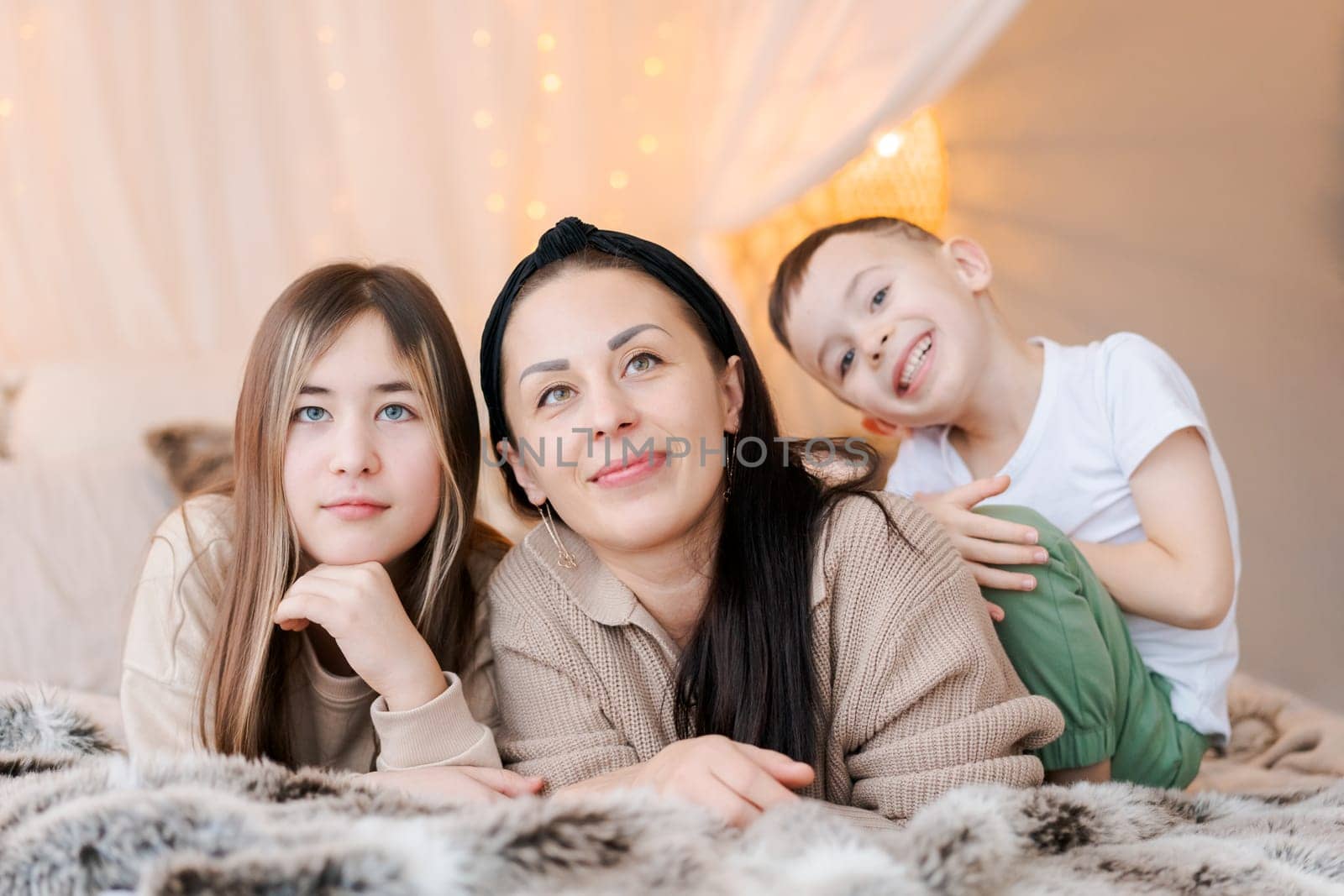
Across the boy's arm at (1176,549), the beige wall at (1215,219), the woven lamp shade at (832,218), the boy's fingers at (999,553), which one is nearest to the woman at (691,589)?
the boy's fingers at (999,553)

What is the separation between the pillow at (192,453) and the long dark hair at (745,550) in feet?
2.36

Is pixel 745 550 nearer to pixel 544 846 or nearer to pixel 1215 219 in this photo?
pixel 544 846

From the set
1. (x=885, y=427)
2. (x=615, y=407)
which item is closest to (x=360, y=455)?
(x=615, y=407)

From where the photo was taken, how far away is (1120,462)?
1464mm

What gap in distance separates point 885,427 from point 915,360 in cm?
20

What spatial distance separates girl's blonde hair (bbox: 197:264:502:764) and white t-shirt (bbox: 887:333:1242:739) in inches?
30.5

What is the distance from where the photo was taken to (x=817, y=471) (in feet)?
4.51

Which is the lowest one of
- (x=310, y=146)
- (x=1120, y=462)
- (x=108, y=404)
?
(x=1120, y=462)

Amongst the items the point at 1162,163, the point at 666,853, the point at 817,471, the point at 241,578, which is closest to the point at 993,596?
the point at 817,471

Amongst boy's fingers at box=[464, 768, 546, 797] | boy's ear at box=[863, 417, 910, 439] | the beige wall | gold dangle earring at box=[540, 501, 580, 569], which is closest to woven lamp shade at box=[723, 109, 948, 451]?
boy's ear at box=[863, 417, 910, 439]

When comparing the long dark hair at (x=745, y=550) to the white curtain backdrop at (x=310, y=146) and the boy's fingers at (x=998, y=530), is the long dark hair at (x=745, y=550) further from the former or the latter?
the white curtain backdrop at (x=310, y=146)

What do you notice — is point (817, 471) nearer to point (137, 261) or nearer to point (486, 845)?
point (486, 845)

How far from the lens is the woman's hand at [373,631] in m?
1.15

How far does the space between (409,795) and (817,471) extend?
0.64 m
